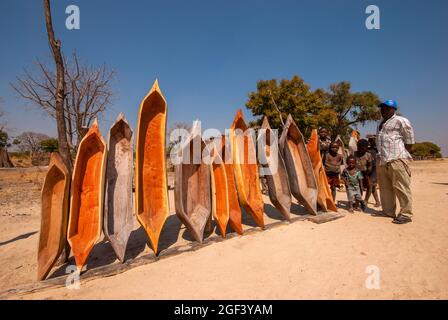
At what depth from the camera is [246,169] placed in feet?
14.7

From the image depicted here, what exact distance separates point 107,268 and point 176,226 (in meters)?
1.87

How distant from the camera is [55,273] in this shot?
9.59 ft

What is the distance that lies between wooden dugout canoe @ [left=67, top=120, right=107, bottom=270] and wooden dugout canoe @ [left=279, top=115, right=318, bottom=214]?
319 centimetres

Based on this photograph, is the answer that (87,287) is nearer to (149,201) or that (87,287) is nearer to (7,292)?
(7,292)

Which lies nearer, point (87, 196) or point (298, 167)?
point (87, 196)

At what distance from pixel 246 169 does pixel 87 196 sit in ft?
8.78

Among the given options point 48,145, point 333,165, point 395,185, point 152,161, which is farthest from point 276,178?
point 48,145

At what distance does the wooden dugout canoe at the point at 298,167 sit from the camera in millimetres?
4523

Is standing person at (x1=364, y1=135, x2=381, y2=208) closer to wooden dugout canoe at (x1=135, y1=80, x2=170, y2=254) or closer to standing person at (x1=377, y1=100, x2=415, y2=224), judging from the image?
standing person at (x1=377, y1=100, x2=415, y2=224)

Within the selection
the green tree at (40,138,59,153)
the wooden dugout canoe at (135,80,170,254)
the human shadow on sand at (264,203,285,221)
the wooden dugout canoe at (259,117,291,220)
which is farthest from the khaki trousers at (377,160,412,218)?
the green tree at (40,138,59,153)

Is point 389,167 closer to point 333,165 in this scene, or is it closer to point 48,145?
point 333,165

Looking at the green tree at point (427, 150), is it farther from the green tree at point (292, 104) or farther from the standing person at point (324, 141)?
the standing person at point (324, 141)
